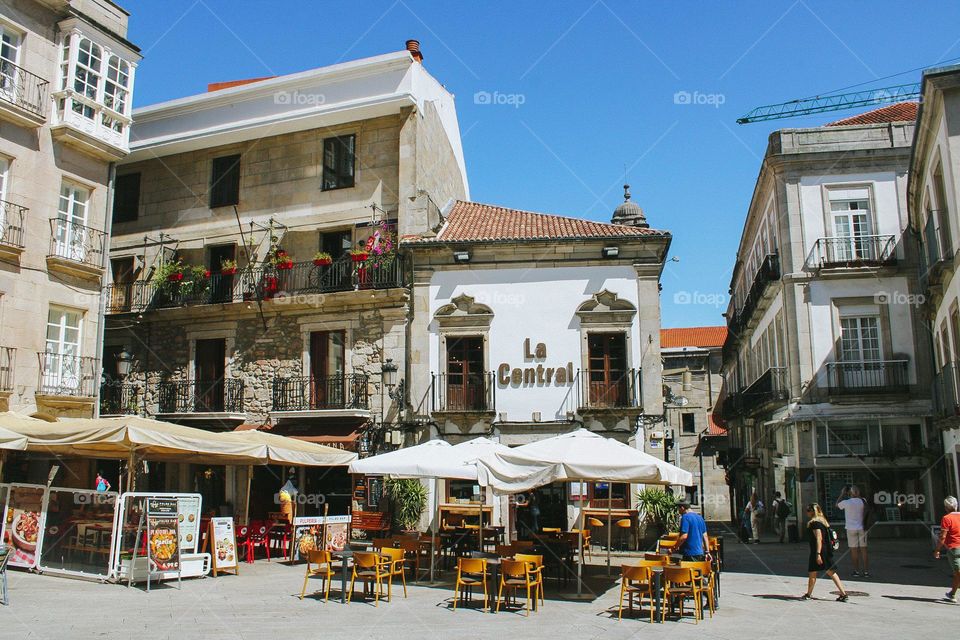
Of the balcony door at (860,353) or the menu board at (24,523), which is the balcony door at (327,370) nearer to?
the menu board at (24,523)

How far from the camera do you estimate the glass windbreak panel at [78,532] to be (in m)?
11.7

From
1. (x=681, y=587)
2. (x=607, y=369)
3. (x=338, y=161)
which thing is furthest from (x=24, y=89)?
(x=681, y=587)

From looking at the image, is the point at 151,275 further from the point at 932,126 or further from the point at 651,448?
the point at 932,126

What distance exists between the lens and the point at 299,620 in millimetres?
9367

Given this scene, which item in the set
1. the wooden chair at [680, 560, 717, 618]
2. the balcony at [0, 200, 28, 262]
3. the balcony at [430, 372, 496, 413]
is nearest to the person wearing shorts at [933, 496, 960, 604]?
the wooden chair at [680, 560, 717, 618]

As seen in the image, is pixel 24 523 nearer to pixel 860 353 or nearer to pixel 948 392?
pixel 948 392

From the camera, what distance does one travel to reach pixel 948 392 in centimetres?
1688

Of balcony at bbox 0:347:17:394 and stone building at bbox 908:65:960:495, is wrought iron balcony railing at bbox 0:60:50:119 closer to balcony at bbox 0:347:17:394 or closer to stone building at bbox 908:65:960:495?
balcony at bbox 0:347:17:394

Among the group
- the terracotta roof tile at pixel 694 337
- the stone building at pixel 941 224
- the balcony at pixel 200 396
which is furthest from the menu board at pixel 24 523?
the terracotta roof tile at pixel 694 337

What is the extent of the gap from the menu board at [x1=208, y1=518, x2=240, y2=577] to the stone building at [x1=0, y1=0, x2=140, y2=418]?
270 inches

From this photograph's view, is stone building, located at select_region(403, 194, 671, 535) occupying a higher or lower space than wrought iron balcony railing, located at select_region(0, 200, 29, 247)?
lower

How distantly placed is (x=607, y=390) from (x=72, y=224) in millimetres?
13390

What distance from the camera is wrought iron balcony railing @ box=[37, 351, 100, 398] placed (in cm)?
1750

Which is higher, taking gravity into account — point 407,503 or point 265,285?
point 265,285
